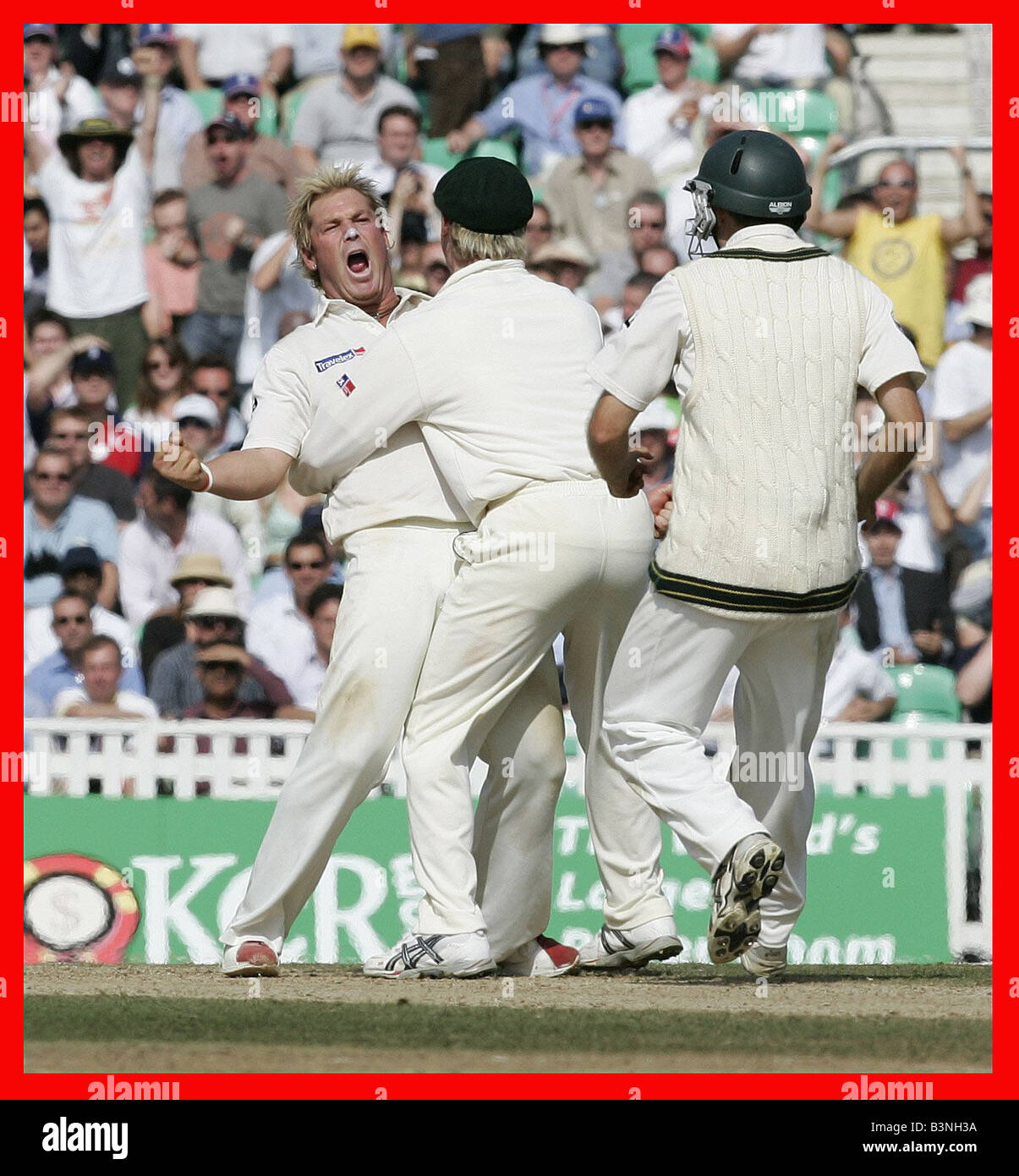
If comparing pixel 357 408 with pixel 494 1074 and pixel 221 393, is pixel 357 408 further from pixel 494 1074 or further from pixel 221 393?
pixel 221 393

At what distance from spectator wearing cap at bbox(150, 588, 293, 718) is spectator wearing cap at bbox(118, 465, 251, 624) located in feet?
1.99

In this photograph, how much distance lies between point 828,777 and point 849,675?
4.10 ft

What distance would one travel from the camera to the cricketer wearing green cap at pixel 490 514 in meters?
6.02

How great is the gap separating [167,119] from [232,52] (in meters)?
0.87

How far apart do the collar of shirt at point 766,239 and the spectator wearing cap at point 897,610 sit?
5446mm

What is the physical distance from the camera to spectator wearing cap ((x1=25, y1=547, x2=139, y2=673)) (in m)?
11.0

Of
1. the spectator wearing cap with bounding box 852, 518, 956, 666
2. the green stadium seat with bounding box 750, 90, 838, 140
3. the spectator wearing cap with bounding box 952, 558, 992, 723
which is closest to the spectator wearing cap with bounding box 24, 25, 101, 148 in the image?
the green stadium seat with bounding box 750, 90, 838, 140

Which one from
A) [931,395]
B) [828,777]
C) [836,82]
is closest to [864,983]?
[828,777]

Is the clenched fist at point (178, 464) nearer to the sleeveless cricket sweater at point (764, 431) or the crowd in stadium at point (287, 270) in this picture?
the sleeveless cricket sweater at point (764, 431)

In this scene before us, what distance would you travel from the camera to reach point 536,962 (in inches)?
253

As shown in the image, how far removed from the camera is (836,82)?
45.4 ft

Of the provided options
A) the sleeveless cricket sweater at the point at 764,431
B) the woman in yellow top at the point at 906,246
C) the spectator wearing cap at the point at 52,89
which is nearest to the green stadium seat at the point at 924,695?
the woman in yellow top at the point at 906,246

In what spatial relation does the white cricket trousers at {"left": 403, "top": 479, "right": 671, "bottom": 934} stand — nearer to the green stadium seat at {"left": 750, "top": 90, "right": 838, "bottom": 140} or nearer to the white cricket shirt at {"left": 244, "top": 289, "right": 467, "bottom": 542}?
the white cricket shirt at {"left": 244, "top": 289, "right": 467, "bottom": 542}

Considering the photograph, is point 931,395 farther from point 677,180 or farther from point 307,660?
point 307,660
